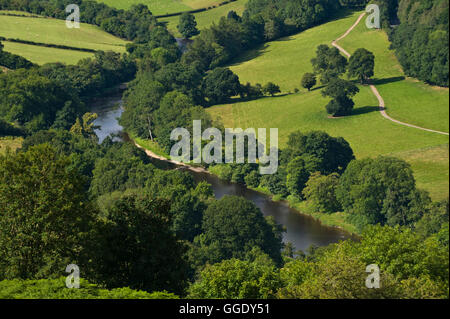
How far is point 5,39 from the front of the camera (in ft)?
547

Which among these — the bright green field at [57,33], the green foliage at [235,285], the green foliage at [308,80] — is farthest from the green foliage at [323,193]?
the bright green field at [57,33]

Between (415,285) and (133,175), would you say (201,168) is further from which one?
(415,285)

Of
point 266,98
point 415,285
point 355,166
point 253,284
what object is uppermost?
point 415,285

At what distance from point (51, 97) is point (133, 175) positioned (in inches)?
1849

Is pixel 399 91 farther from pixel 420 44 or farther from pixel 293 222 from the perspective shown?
pixel 293 222

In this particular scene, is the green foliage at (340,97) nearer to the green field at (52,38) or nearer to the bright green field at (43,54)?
the bright green field at (43,54)

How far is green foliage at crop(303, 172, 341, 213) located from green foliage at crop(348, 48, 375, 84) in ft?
157

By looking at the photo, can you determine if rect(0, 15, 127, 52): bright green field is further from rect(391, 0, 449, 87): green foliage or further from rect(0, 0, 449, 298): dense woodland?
rect(391, 0, 449, 87): green foliage

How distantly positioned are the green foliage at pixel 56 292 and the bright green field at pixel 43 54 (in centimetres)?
13116

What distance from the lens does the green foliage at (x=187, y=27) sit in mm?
191312

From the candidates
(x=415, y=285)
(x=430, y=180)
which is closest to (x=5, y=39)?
(x=430, y=180)

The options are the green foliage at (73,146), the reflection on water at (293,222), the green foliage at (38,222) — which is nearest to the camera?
the green foliage at (38,222)

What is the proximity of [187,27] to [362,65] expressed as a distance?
252 ft

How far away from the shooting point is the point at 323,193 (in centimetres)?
8438
